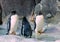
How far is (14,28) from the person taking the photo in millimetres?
4656

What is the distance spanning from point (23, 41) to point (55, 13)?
4.96m

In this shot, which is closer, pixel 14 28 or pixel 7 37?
pixel 7 37

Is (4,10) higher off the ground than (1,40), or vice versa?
(4,10)

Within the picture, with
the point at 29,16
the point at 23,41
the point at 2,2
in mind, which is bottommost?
the point at 23,41

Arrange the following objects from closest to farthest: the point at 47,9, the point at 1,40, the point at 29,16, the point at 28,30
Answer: the point at 1,40
the point at 28,30
the point at 29,16
the point at 47,9

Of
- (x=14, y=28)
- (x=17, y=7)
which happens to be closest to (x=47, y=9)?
(x=17, y=7)

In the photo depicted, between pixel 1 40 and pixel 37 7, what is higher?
pixel 37 7

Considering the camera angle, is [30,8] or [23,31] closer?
[23,31]

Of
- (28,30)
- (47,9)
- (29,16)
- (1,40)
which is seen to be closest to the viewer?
(1,40)

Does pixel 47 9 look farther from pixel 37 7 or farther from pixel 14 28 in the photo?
pixel 14 28

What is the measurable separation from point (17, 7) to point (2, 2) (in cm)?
54

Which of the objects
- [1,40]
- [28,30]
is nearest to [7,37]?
[1,40]

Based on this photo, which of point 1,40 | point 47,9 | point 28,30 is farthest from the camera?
point 47,9

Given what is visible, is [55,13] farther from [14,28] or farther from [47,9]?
[14,28]
